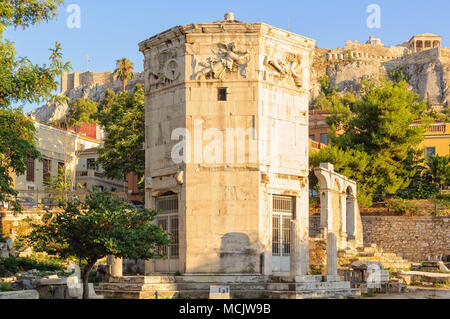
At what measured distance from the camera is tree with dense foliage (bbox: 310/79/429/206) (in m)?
46.6

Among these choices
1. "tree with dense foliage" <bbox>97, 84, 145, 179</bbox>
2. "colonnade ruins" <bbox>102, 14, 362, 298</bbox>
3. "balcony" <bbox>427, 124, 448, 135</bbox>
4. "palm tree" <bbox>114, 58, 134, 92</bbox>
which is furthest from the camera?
"palm tree" <bbox>114, 58, 134, 92</bbox>

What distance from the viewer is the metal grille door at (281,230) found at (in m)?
24.9

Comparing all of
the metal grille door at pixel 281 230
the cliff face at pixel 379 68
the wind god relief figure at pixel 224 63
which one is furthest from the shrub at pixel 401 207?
the cliff face at pixel 379 68

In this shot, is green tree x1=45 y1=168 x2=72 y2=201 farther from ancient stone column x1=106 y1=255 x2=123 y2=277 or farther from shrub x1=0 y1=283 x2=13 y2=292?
shrub x1=0 y1=283 x2=13 y2=292

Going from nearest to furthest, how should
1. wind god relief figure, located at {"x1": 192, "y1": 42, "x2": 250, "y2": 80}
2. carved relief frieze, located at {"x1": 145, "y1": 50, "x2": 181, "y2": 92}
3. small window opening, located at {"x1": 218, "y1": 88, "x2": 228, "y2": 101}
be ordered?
1. wind god relief figure, located at {"x1": 192, "y1": 42, "x2": 250, "y2": 80}
2. small window opening, located at {"x1": 218, "y1": 88, "x2": 228, "y2": 101}
3. carved relief frieze, located at {"x1": 145, "y1": 50, "x2": 181, "y2": 92}

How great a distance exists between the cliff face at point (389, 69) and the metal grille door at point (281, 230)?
338 feet

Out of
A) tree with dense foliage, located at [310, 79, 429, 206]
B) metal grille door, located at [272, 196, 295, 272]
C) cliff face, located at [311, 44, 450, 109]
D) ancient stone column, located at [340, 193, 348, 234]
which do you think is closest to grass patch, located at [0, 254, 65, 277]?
metal grille door, located at [272, 196, 295, 272]

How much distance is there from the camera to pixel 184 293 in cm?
2278

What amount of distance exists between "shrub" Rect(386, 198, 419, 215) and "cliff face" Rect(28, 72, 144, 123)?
4250 inches

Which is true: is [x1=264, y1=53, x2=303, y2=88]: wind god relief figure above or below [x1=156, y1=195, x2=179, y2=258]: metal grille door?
above

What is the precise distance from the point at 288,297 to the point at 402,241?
2371 centimetres

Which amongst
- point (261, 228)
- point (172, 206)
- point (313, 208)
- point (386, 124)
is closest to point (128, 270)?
point (172, 206)

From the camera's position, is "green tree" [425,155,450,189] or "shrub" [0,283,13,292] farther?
"green tree" [425,155,450,189]
